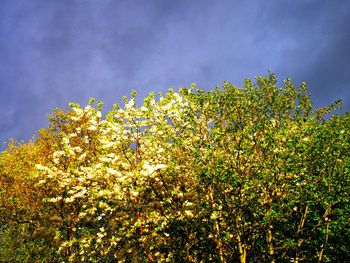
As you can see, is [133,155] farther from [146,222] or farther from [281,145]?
[281,145]

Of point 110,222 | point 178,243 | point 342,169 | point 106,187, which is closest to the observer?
point 342,169

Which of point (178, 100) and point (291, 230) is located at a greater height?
point (178, 100)

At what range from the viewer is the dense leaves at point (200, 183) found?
13.3 metres

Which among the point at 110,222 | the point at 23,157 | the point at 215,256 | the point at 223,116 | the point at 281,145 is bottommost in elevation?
the point at 215,256

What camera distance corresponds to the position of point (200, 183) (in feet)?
47.8

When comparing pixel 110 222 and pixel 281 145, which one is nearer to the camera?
pixel 281 145

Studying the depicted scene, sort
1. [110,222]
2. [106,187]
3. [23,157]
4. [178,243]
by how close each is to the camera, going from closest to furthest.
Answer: [106,187]
[178,243]
[110,222]
[23,157]

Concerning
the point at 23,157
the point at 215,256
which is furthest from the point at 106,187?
the point at 23,157

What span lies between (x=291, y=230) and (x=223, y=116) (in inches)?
297

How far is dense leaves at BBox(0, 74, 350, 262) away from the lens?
13289mm

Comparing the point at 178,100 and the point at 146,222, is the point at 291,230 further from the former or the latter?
the point at 178,100

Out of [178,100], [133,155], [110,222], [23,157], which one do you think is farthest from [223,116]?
[23,157]

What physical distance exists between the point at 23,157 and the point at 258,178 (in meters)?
27.5

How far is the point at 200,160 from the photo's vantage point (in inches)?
513
